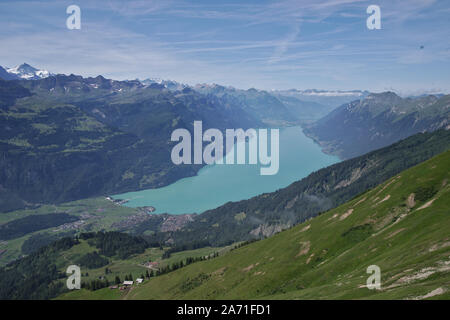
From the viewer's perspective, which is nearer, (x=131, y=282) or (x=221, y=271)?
(x=221, y=271)

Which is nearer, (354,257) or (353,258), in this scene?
(353,258)
